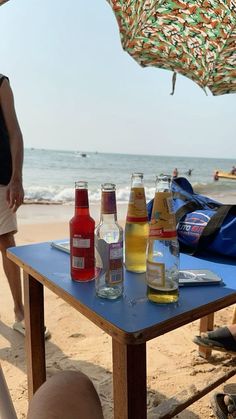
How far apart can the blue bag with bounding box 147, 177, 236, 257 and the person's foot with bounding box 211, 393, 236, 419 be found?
635 mm

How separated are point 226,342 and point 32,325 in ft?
2.94

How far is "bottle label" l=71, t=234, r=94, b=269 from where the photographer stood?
34.4 inches

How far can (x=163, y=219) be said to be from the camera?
80 cm

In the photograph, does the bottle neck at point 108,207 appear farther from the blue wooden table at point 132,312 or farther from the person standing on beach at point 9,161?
the person standing on beach at point 9,161

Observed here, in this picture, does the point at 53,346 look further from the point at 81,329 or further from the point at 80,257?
the point at 80,257

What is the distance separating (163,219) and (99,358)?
1273 millimetres

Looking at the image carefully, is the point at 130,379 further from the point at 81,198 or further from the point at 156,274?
the point at 81,198

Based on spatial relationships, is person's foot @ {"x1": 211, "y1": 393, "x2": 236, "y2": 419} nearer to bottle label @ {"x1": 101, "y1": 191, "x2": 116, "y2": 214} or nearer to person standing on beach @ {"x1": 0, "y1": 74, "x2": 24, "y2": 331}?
bottle label @ {"x1": 101, "y1": 191, "x2": 116, "y2": 214}

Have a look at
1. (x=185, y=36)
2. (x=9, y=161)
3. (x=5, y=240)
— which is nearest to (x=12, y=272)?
(x=5, y=240)

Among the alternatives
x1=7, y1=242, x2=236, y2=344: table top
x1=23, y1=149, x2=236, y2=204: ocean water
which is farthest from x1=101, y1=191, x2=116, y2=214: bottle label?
x1=23, y1=149, x2=236, y2=204: ocean water

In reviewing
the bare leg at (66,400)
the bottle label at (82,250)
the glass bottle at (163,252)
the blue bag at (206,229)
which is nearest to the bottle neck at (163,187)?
the glass bottle at (163,252)

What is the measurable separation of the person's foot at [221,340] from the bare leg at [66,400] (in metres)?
0.97

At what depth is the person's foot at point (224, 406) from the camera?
1271 millimetres

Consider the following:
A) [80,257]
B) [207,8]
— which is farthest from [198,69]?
[80,257]
